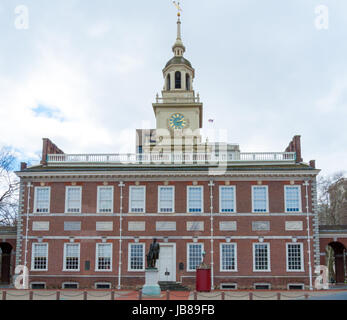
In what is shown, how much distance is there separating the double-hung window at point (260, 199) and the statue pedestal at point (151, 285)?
10.7m

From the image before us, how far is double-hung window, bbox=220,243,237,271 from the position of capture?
1393 inches

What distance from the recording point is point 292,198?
36.3m

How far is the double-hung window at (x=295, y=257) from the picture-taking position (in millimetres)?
35219

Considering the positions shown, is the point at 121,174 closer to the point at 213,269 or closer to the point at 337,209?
the point at 213,269

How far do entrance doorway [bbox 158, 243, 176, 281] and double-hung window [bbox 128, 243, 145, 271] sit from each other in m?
1.39

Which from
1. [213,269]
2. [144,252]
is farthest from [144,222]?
[213,269]

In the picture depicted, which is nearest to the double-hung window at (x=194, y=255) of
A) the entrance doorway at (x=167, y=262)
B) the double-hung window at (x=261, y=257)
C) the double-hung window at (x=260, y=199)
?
the entrance doorway at (x=167, y=262)

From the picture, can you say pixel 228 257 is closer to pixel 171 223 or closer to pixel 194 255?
pixel 194 255

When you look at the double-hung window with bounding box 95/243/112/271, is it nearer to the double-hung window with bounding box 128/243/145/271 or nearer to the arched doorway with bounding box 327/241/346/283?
the double-hung window with bounding box 128/243/145/271

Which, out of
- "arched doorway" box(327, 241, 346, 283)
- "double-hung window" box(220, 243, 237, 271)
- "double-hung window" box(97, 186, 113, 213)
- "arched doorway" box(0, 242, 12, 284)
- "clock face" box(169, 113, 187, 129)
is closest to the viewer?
"double-hung window" box(220, 243, 237, 271)

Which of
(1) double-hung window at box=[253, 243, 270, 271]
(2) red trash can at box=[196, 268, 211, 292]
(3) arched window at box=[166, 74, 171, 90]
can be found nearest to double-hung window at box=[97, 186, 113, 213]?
(2) red trash can at box=[196, 268, 211, 292]

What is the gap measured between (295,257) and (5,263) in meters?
24.9

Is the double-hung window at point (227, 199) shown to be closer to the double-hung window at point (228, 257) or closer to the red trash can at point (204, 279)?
the double-hung window at point (228, 257)

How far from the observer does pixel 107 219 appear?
36281 millimetres
